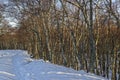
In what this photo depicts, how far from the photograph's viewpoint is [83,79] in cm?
1316

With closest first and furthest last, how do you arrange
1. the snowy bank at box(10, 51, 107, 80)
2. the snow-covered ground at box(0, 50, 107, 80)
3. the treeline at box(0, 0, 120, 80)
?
the snowy bank at box(10, 51, 107, 80) → the snow-covered ground at box(0, 50, 107, 80) → the treeline at box(0, 0, 120, 80)

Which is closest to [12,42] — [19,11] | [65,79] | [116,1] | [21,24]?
[21,24]

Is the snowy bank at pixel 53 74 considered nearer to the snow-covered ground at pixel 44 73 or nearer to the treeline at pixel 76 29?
the snow-covered ground at pixel 44 73

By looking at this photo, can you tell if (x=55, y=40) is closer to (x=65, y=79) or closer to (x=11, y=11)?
(x=11, y=11)

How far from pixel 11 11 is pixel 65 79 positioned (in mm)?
21249

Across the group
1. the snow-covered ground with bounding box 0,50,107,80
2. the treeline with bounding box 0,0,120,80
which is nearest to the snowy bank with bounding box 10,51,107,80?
the snow-covered ground with bounding box 0,50,107,80

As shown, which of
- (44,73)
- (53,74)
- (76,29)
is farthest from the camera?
(76,29)

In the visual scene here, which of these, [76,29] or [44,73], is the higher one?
[76,29]

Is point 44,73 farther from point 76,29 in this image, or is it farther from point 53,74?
A: point 76,29

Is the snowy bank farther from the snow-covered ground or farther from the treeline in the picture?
the treeline

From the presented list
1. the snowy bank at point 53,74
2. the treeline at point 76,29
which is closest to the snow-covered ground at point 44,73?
the snowy bank at point 53,74

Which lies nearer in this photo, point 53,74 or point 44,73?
point 53,74

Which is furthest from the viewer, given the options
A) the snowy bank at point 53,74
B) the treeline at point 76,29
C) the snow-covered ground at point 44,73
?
the treeline at point 76,29

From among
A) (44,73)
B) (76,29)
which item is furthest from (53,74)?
(76,29)
